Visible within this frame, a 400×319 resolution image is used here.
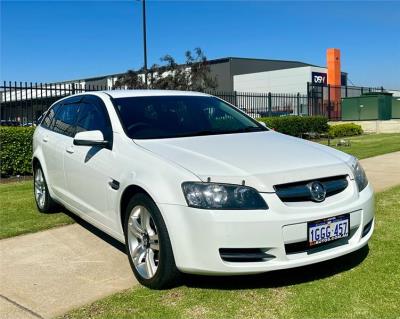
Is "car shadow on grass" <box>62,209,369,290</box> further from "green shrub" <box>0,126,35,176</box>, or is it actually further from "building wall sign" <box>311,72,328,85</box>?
"building wall sign" <box>311,72,328,85</box>

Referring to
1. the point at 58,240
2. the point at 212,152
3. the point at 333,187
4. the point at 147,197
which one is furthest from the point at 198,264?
the point at 58,240

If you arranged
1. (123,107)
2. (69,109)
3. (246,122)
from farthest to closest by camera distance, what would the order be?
(69,109)
(246,122)
(123,107)

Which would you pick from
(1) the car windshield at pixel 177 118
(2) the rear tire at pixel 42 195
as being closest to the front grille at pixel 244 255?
(1) the car windshield at pixel 177 118

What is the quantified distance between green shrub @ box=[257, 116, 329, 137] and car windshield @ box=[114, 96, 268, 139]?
40.8 ft

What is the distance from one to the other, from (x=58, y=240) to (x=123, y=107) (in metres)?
1.68

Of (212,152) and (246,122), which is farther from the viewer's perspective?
(246,122)

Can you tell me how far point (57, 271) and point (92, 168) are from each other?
98 cm

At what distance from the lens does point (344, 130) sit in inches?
829

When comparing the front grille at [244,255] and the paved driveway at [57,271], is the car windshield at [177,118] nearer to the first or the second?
the paved driveway at [57,271]

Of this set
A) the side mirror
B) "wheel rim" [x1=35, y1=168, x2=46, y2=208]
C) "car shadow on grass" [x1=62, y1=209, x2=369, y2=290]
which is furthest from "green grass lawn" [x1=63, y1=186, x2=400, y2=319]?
"wheel rim" [x1=35, y1=168, x2=46, y2=208]

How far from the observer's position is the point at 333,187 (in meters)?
3.76

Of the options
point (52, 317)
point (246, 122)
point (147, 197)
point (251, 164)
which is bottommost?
point (52, 317)

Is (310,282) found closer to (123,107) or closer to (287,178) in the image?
(287,178)

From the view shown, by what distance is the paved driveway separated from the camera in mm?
3740
